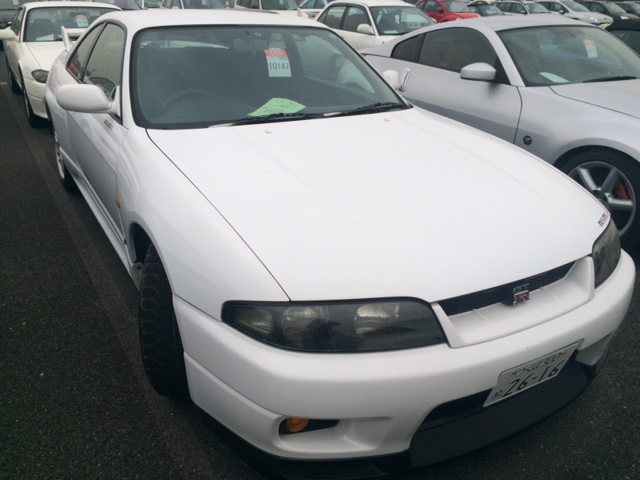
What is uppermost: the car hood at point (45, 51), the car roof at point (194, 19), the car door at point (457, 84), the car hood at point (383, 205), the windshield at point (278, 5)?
the car roof at point (194, 19)

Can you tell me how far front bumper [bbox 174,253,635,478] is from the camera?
150cm

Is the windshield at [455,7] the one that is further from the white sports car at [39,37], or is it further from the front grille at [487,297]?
the front grille at [487,297]

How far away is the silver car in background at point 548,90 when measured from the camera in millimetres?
3334

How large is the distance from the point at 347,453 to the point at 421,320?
43 cm

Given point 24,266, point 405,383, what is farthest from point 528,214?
point 24,266

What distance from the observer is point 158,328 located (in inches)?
79.0

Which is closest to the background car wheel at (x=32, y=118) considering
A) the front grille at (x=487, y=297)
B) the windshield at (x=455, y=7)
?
the front grille at (x=487, y=297)

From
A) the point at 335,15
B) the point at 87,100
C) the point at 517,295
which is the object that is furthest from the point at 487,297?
the point at 335,15

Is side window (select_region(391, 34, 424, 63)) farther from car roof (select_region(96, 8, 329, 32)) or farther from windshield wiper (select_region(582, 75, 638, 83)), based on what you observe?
car roof (select_region(96, 8, 329, 32))

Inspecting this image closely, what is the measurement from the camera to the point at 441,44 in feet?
15.3

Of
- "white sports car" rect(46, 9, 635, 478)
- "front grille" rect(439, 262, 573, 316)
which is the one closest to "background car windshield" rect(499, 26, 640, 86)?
"white sports car" rect(46, 9, 635, 478)

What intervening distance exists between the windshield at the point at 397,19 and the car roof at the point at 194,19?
5272mm

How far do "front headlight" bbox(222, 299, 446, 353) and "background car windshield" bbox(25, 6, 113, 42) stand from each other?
629cm

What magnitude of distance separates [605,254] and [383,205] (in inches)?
33.1
